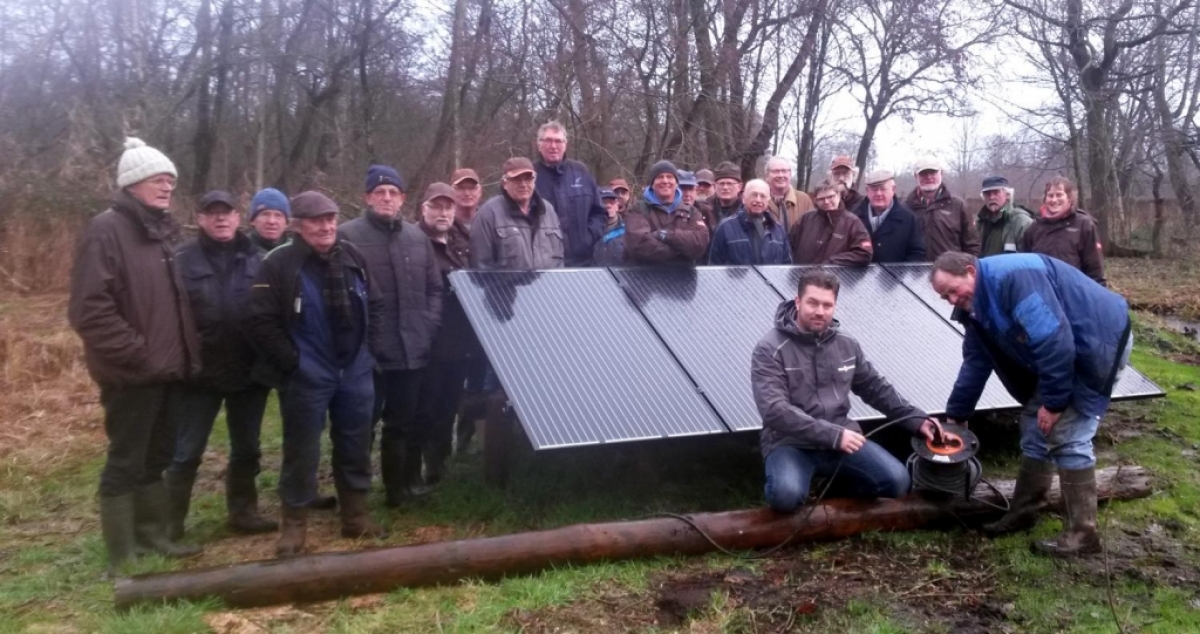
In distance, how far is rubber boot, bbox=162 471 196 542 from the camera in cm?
481

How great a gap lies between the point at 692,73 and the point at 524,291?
7951mm

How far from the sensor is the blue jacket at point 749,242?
670 cm

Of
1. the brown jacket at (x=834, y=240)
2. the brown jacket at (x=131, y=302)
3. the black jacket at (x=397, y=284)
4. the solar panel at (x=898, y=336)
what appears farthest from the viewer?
the brown jacket at (x=834, y=240)

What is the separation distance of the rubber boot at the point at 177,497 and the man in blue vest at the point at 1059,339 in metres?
A: 4.10

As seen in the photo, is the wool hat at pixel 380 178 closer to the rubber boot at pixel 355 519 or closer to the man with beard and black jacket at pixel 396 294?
the man with beard and black jacket at pixel 396 294

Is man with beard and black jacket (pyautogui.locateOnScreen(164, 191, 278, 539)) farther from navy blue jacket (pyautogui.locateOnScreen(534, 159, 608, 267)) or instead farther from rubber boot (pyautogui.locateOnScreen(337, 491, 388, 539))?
navy blue jacket (pyautogui.locateOnScreen(534, 159, 608, 267))

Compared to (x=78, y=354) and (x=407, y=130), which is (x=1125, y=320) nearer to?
(x=78, y=354)

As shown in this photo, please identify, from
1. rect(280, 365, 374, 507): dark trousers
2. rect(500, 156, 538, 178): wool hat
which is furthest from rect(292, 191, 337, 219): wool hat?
rect(500, 156, 538, 178): wool hat

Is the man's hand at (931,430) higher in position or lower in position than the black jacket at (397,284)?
lower

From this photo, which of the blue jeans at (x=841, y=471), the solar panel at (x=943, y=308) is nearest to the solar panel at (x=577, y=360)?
the blue jeans at (x=841, y=471)

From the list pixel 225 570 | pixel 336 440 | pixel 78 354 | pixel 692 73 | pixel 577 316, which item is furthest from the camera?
pixel 692 73

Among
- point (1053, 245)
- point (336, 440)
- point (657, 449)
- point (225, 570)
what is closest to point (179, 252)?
point (336, 440)

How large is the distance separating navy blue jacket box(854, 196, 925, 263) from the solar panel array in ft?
1.72

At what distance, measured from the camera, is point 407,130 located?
63.7ft
